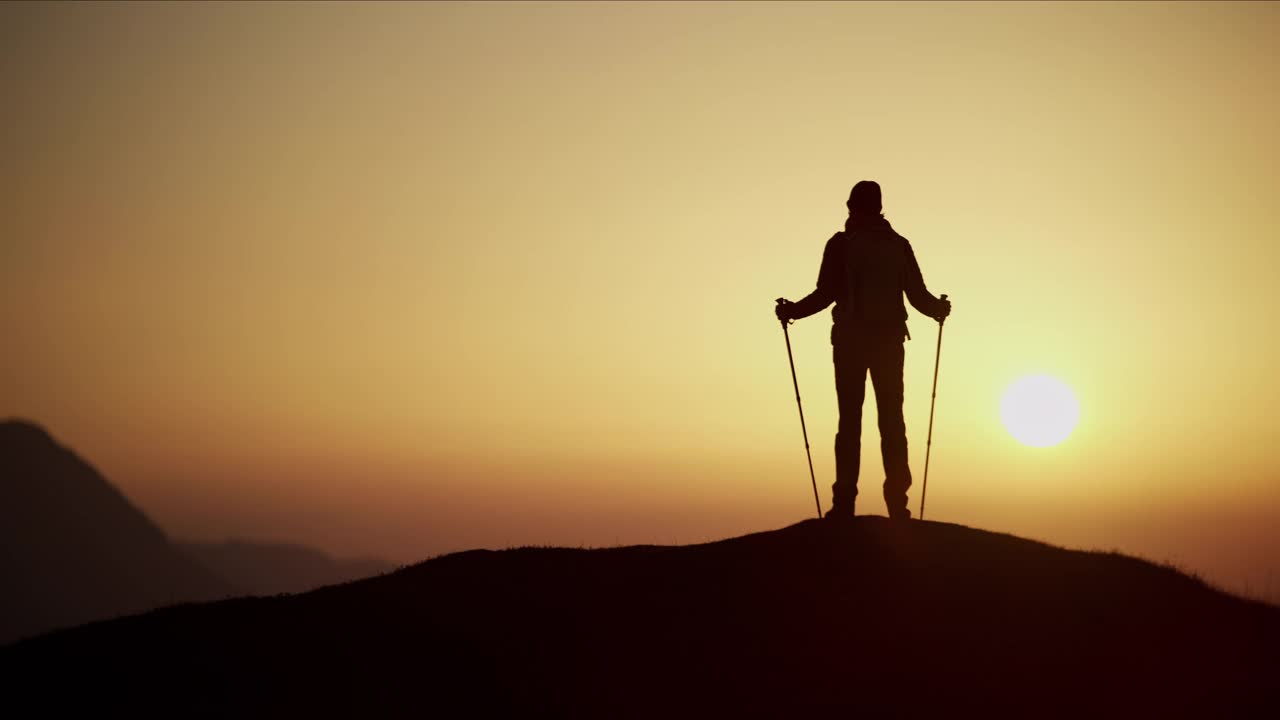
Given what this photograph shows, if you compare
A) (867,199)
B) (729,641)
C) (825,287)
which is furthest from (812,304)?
(729,641)

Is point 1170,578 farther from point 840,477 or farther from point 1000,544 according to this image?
point 840,477

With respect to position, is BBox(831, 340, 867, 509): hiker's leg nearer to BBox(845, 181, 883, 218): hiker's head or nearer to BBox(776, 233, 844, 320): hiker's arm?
BBox(776, 233, 844, 320): hiker's arm

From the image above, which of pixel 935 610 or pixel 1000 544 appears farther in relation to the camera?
pixel 1000 544

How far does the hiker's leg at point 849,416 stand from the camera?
18969 mm

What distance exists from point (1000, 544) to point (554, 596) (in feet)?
21.0

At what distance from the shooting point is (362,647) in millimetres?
16234

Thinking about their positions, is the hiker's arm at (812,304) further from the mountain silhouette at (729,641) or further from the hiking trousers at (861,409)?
the mountain silhouette at (729,641)

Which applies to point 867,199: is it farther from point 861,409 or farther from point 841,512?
point 841,512

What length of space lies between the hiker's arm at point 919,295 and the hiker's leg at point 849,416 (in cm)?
141

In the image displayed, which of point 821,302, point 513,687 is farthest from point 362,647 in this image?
point 821,302

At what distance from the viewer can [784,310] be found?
2027 centimetres

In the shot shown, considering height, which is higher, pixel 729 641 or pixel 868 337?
pixel 868 337

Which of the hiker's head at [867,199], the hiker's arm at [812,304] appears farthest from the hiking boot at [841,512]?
the hiker's head at [867,199]

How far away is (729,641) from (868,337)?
5615 mm
